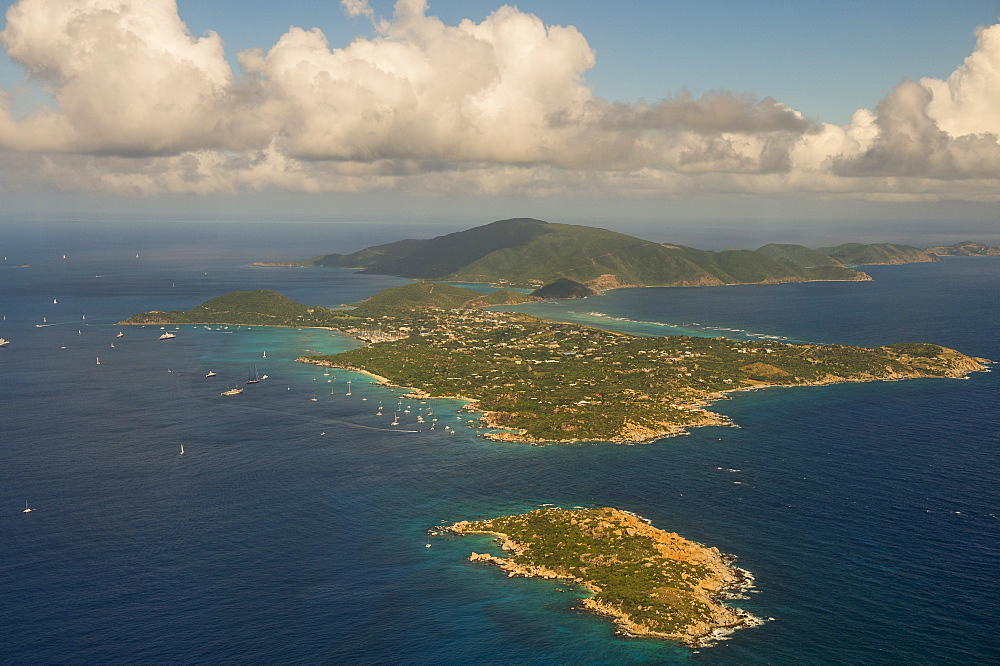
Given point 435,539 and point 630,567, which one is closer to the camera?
point 630,567

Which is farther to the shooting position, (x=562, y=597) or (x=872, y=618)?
(x=562, y=597)

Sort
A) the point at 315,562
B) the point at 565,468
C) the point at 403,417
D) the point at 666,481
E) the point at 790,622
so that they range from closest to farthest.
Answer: the point at 790,622 < the point at 315,562 < the point at 666,481 < the point at 565,468 < the point at 403,417

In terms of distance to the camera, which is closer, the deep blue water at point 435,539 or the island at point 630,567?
the deep blue water at point 435,539

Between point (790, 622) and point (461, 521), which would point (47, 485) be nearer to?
point (461, 521)

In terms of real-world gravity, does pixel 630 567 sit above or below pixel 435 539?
below

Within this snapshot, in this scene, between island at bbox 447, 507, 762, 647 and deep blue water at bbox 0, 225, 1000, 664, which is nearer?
deep blue water at bbox 0, 225, 1000, 664

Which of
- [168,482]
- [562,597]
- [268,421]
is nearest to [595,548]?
[562,597]

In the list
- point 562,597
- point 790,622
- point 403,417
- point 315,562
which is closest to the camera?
point 790,622
